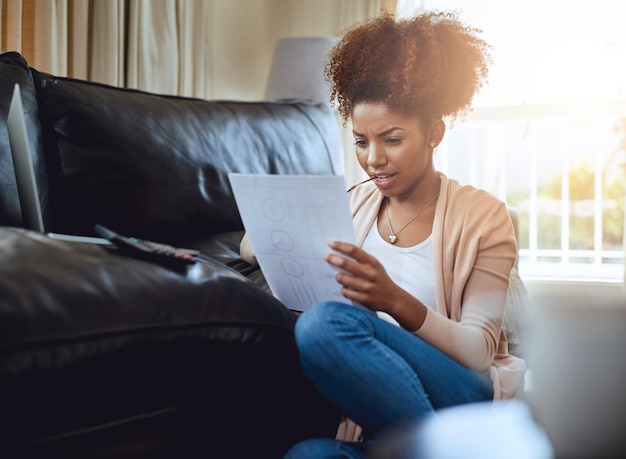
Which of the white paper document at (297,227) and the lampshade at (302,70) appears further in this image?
the lampshade at (302,70)

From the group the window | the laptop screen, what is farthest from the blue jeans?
the window

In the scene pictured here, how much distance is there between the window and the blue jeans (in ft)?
7.55

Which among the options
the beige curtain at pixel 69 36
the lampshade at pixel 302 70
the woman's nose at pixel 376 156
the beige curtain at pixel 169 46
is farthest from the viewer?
the lampshade at pixel 302 70

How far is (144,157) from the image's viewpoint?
5.49ft

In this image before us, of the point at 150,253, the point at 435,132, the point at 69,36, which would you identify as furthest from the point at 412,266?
the point at 69,36

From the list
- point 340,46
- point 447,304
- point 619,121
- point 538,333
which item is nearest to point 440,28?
point 340,46

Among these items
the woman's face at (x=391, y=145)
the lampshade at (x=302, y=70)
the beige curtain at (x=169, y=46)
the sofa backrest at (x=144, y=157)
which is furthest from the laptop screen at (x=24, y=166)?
the lampshade at (x=302, y=70)

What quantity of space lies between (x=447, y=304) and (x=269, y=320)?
38 centimetres

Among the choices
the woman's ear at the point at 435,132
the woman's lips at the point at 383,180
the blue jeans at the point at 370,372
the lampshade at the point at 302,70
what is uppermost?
the lampshade at the point at 302,70

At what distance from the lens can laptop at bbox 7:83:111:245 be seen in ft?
3.78

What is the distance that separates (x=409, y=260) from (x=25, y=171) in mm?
695

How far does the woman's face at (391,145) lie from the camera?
1.39 metres

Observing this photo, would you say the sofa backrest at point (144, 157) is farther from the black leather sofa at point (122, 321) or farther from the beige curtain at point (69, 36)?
the beige curtain at point (69, 36)

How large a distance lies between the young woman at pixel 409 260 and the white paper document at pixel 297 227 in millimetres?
40
